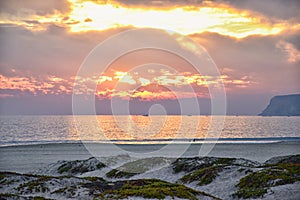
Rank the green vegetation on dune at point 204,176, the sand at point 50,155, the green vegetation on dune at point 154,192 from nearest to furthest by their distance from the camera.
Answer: the green vegetation on dune at point 154,192
the green vegetation on dune at point 204,176
the sand at point 50,155

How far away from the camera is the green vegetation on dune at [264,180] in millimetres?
29703

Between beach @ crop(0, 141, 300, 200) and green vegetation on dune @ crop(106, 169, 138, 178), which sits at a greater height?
beach @ crop(0, 141, 300, 200)

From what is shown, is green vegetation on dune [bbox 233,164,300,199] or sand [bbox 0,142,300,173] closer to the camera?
green vegetation on dune [bbox 233,164,300,199]

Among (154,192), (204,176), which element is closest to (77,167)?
(204,176)

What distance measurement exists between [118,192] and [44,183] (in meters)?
7.46

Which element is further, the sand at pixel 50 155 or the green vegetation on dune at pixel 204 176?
the sand at pixel 50 155

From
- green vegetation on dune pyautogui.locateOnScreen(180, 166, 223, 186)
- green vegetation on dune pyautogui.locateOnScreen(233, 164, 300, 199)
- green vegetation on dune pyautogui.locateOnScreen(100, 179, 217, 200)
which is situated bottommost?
green vegetation on dune pyautogui.locateOnScreen(180, 166, 223, 186)

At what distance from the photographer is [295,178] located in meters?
30.3

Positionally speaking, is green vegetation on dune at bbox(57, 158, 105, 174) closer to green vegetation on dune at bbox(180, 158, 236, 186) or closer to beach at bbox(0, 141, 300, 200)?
beach at bbox(0, 141, 300, 200)

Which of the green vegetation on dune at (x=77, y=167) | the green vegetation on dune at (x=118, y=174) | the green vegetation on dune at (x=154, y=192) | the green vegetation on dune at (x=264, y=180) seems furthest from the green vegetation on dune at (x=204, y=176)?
the green vegetation on dune at (x=77, y=167)

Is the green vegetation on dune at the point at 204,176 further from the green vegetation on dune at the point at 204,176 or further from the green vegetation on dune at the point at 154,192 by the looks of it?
the green vegetation on dune at the point at 154,192

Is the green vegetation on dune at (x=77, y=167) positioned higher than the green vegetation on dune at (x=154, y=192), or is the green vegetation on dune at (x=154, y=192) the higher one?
the green vegetation on dune at (x=154, y=192)

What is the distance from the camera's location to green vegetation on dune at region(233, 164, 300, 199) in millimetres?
29703

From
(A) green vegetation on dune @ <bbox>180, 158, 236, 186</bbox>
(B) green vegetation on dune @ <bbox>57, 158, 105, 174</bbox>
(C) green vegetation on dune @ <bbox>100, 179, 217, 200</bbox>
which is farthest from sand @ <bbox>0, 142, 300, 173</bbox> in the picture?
(C) green vegetation on dune @ <bbox>100, 179, 217, 200</bbox>
